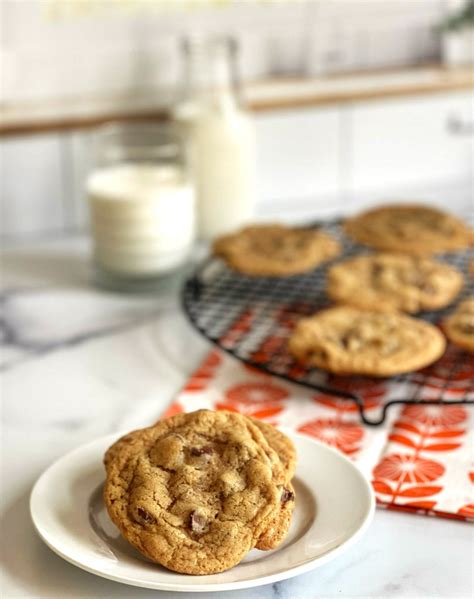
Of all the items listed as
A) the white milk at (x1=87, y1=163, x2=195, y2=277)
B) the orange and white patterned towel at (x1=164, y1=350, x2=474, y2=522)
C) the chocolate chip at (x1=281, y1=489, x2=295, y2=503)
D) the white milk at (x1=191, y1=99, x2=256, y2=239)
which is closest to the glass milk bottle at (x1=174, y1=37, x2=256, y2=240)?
the white milk at (x1=191, y1=99, x2=256, y2=239)

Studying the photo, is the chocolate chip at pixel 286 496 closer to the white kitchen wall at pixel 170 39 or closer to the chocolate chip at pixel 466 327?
the chocolate chip at pixel 466 327

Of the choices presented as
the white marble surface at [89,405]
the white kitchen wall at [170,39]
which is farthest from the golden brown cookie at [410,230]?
the white kitchen wall at [170,39]

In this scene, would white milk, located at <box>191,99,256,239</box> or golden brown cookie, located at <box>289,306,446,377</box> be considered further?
white milk, located at <box>191,99,256,239</box>

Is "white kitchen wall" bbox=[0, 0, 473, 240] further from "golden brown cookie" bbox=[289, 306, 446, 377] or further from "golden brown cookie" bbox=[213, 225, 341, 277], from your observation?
"golden brown cookie" bbox=[289, 306, 446, 377]

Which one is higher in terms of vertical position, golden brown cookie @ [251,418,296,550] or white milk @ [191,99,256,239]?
white milk @ [191,99,256,239]

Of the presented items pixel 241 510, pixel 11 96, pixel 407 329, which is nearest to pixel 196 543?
pixel 241 510

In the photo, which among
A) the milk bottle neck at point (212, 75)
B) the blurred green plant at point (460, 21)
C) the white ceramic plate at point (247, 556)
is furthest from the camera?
the blurred green plant at point (460, 21)
